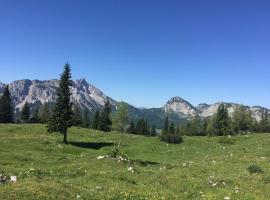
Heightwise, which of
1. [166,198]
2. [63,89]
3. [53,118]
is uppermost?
[63,89]

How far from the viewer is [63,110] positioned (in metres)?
69.1

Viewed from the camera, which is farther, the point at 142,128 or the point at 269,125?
the point at 142,128

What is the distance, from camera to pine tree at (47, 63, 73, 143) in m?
68.0

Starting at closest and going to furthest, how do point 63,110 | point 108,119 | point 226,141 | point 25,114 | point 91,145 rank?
point 91,145 → point 226,141 → point 63,110 → point 108,119 → point 25,114

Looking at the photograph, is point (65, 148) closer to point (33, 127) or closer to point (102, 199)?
point (33, 127)

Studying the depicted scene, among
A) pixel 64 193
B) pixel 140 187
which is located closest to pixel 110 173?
pixel 140 187

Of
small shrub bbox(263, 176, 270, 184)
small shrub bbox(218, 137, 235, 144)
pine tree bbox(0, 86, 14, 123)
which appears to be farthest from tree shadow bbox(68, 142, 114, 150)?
pine tree bbox(0, 86, 14, 123)

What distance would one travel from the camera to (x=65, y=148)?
57.0m

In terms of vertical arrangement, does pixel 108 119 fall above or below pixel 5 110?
below

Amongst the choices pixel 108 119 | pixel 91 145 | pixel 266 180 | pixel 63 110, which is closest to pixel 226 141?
pixel 91 145

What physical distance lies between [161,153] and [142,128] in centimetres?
11779

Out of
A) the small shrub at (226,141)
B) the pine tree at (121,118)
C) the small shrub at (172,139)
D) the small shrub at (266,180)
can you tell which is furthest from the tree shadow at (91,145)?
the small shrub at (266,180)

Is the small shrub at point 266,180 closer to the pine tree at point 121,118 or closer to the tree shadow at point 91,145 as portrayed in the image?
the tree shadow at point 91,145

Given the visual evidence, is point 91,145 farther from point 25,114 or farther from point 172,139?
point 25,114
